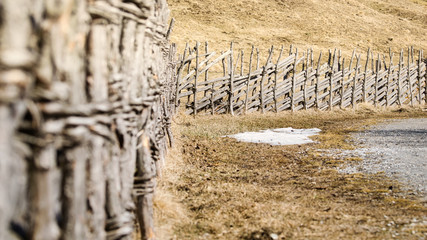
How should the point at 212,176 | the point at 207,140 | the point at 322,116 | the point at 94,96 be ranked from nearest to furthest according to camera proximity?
Result: the point at 94,96, the point at 212,176, the point at 207,140, the point at 322,116

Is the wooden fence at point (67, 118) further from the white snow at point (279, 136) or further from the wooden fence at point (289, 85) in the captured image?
the wooden fence at point (289, 85)

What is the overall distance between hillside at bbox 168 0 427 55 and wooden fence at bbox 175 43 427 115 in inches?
359

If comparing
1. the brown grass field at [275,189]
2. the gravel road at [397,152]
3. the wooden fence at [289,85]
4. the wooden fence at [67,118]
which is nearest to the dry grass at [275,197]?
the brown grass field at [275,189]

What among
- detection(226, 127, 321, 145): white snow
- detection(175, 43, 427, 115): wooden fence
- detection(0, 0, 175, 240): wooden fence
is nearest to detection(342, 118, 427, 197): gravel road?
detection(226, 127, 321, 145): white snow

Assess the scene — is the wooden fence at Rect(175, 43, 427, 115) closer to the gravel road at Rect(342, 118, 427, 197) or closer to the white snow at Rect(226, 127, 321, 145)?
the white snow at Rect(226, 127, 321, 145)

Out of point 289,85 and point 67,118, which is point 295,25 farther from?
point 67,118

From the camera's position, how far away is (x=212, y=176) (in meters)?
4.82

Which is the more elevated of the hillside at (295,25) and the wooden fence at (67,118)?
the hillside at (295,25)

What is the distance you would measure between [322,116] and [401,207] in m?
7.81

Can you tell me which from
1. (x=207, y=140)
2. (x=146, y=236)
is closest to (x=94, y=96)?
(x=146, y=236)

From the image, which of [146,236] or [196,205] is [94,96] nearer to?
[146,236]

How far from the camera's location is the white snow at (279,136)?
23.8 ft

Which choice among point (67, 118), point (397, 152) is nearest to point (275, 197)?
point (67, 118)

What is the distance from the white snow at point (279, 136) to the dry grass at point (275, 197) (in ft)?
1.39
